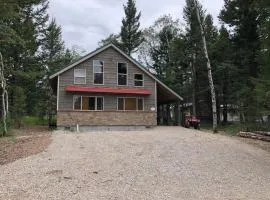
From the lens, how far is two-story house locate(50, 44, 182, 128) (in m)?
26.0

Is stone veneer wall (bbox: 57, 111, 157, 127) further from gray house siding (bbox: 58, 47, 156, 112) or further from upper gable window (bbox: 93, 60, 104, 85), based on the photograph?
upper gable window (bbox: 93, 60, 104, 85)

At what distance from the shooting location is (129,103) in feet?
90.7

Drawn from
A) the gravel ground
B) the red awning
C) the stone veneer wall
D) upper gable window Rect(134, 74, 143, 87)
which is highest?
upper gable window Rect(134, 74, 143, 87)

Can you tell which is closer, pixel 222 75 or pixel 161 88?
pixel 161 88

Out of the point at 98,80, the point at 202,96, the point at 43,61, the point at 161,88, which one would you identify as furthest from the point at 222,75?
the point at 43,61

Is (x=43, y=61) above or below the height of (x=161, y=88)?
above

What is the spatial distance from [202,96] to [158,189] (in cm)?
3559

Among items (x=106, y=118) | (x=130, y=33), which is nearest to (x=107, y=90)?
(x=106, y=118)

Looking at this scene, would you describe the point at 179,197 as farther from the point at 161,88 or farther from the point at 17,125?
the point at 17,125

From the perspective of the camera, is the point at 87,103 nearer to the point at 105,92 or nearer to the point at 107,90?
the point at 105,92

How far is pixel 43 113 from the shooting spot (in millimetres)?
46906

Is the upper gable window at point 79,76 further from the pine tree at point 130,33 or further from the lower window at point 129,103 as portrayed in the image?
the pine tree at point 130,33

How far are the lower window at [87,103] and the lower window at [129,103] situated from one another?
1.50 metres

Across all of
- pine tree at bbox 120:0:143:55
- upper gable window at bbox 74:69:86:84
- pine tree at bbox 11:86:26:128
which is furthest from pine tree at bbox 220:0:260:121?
pine tree at bbox 11:86:26:128
